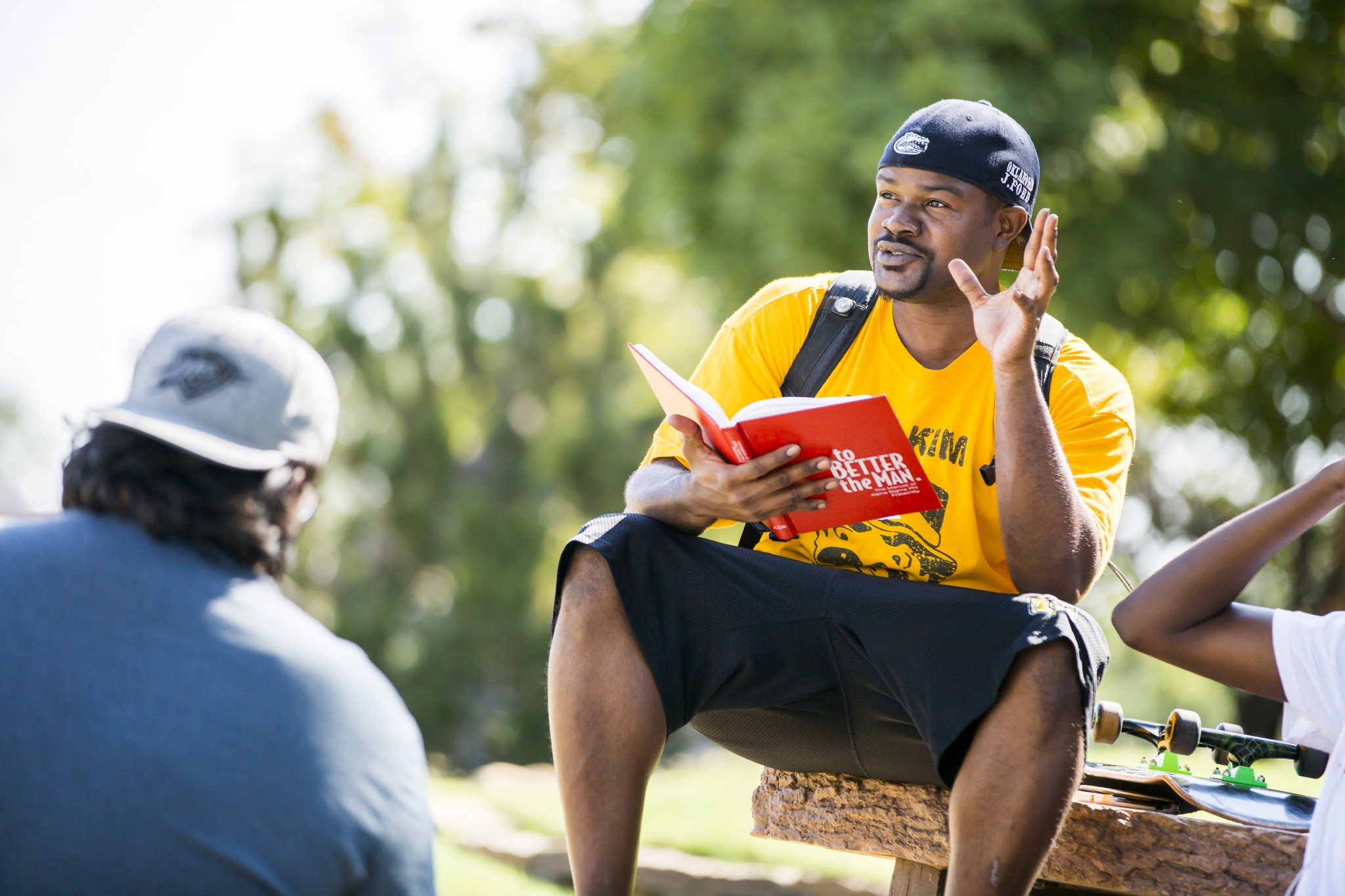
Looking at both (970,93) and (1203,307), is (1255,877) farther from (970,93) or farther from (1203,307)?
(1203,307)

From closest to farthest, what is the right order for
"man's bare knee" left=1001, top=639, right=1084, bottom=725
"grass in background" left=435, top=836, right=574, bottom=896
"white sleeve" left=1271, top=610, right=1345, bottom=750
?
"man's bare knee" left=1001, top=639, right=1084, bottom=725, "white sleeve" left=1271, top=610, right=1345, bottom=750, "grass in background" left=435, top=836, right=574, bottom=896

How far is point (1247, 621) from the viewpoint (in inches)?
92.7

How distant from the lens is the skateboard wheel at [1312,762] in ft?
7.95

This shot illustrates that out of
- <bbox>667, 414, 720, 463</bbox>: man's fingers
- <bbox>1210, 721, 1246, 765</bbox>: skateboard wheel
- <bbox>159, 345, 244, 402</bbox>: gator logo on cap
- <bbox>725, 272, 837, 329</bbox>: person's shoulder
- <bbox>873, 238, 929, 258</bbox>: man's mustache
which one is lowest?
<bbox>1210, 721, 1246, 765</bbox>: skateboard wheel

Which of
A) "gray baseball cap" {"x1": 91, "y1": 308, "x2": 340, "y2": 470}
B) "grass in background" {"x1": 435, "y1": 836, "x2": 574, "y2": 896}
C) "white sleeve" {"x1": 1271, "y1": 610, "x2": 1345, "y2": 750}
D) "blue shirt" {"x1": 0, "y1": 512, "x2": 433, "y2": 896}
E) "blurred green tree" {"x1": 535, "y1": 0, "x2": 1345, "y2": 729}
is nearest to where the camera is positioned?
"blue shirt" {"x1": 0, "y1": 512, "x2": 433, "y2": 896}

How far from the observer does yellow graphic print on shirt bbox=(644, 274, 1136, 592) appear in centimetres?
262

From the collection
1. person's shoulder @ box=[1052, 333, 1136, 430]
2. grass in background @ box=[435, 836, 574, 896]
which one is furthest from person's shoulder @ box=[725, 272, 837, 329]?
grass in background @ box=[435, 836, 574, 896]

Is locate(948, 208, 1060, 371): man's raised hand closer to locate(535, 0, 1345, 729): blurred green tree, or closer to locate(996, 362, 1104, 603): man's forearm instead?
locate(996, 362, 1104, 603): man's forearm

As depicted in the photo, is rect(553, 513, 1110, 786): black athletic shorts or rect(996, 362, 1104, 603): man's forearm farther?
rect(996, 362, 1104, 603): man's forearm

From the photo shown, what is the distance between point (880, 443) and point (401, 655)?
10.3 m

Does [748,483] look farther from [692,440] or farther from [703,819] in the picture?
[703,819]

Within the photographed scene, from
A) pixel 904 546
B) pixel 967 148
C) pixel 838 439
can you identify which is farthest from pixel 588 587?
pixel 967 148

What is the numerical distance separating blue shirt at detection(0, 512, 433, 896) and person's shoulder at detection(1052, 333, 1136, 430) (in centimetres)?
185

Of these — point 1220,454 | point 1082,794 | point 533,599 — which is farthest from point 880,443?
point 533,599
